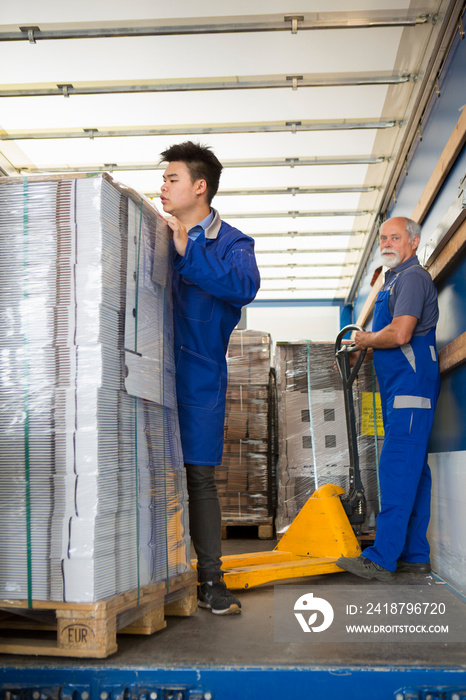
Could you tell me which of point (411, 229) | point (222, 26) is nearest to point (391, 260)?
point (411, 229)

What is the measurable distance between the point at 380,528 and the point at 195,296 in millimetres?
1660

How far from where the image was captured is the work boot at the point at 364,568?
3369 millimetres

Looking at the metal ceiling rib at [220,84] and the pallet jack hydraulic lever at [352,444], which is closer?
the pallet jack hydraulic lever at [352,444]

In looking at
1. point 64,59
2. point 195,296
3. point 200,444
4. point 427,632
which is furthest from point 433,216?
point 64,59

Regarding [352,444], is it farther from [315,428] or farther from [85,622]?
[85,622]

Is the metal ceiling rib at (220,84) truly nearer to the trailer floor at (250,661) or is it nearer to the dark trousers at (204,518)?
the dark trousers at (204,518)

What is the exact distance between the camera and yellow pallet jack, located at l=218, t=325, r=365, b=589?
3285mm

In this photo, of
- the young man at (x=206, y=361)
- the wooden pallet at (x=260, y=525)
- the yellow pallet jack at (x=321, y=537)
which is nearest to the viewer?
the young man at (x=206, y=361)

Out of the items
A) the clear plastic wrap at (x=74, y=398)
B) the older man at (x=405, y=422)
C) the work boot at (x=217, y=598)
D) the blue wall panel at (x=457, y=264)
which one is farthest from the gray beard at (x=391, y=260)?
the work boot at (x=217, y=598)

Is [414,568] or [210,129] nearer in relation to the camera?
[414,568]

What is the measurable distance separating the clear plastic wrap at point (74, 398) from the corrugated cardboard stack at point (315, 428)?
2494 millimetres

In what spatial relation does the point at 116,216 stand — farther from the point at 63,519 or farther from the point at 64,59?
the point at 64,59

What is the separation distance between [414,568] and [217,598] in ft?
4.74

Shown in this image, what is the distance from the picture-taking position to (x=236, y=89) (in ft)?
16.7
